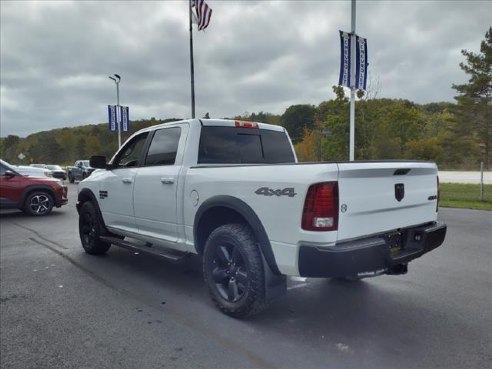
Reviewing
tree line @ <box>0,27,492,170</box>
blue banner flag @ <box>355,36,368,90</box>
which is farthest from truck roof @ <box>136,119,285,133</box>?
tree line @ <box>0,27,492,170</box>

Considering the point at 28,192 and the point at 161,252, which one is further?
the point at 28,192

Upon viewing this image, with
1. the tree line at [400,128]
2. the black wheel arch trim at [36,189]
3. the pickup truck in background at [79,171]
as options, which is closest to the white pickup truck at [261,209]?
the black wheel arch trim at [36,189]

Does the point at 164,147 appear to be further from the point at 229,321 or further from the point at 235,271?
the point at 229,321

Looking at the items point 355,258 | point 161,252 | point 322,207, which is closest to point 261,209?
point 322,207

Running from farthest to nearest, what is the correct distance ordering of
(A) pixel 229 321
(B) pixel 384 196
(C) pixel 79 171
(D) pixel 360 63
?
(C) pixel 79 171 < (D) pixel 360 63 < (A) pixel 229 321 < (B) pixel 384 196

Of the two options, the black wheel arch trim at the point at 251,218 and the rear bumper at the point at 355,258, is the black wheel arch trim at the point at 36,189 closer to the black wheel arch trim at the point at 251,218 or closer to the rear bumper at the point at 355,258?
the black wheel arch trim at the point at 251,218

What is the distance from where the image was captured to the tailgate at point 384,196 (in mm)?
3072

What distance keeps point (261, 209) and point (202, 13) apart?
1762cm

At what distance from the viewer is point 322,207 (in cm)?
299

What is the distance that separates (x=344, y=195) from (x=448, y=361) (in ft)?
4.70

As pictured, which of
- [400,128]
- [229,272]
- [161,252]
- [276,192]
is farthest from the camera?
[400,128]

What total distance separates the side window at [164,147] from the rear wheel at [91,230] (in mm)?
1673

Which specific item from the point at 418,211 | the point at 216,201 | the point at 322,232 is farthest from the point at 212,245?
the point at 418,211

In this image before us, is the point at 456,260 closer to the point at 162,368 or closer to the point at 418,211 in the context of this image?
the point at 418,211
